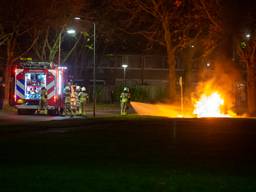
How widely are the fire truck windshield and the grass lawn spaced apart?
9.60m

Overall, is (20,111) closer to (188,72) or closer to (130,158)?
(130,158)

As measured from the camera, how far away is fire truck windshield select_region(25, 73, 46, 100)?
33.8 meters

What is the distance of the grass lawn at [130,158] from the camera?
10.4m

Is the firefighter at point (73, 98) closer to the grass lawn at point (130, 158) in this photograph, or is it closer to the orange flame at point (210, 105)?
the grass lawn at point (130, 158)

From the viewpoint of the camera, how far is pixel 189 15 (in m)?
42.6

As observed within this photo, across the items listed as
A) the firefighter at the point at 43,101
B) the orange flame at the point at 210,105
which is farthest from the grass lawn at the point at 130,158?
the orange flame at the point at 210,105

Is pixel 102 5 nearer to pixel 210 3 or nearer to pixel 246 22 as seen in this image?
pixel 210 3

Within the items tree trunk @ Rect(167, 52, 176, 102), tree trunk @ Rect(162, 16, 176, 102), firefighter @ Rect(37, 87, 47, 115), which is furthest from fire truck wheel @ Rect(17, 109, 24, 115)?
tree trunk @ Rect(167, 52, 176, 102)

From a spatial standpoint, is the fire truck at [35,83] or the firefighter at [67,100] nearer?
the firefighter at [67,100]

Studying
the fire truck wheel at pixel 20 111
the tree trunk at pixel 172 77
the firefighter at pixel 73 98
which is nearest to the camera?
the firefighter at pixel 73 98

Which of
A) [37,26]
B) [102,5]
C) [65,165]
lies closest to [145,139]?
[65,165]

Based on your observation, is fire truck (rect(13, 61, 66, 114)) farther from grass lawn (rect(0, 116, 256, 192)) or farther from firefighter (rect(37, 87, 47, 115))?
grass lawn (rect(0, 116, 256, 192))

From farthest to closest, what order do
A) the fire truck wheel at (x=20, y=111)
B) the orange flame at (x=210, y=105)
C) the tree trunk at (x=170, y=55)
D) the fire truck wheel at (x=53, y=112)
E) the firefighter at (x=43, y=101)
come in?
1. the tree trunk at (x=170, y=55)
2. the orange flame at (x=210, y=105)
3. the fire truck wheel at (x=20, y=111)
4. the fire truck wheel at (x=53, y=112)
5. the firefighter at (x=43, y=101)

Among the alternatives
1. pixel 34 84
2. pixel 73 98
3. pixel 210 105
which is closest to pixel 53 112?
pixel 34 84
